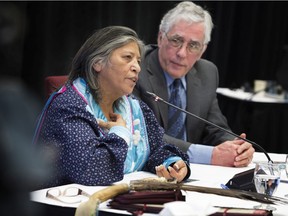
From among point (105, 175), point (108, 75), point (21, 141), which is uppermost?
point (21, 141)

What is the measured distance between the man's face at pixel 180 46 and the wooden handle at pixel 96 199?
160 centimetres

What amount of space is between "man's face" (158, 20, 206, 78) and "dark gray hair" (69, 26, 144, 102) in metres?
0.81

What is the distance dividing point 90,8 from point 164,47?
2.31 meters

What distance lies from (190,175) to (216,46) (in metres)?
4.79

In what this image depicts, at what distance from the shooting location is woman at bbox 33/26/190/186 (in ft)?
6.05

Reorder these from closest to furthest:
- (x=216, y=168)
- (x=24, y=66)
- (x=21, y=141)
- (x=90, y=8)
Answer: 1. (x=21, y=141)
2. (x=216, y=168)
3. (x=24, y=66)
4. (x=90, y=8)

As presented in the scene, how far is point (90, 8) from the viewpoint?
5133 millimetres

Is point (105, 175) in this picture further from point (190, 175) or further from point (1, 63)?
point (1, 63)

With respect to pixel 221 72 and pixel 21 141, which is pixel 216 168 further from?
pixel 221 72

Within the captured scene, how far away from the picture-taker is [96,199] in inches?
53.8

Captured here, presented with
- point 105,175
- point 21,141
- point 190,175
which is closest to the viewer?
point 21,141

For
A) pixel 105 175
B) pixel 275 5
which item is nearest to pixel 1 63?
pixel 105 175

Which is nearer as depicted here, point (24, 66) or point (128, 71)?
point (128, 71)

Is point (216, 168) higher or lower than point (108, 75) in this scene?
lower
